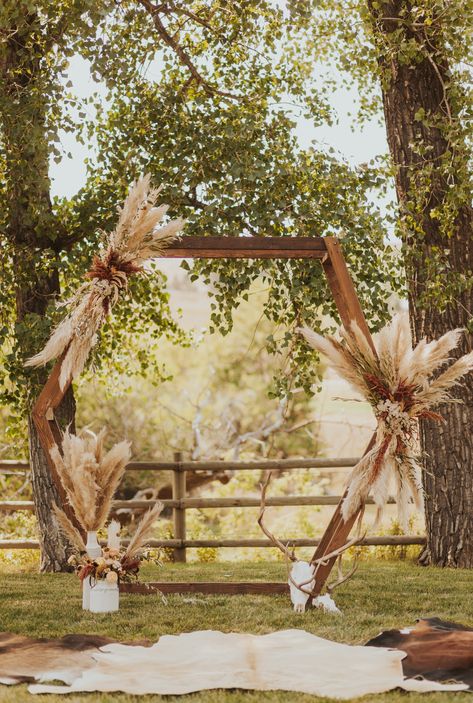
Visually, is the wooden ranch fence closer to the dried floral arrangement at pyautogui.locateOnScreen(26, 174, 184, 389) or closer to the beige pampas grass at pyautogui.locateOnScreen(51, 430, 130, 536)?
the beige pampas grass at pyautogui.locateOnScreen(51, 430, 130, 536)

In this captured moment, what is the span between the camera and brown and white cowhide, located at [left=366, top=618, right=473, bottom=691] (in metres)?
3.45

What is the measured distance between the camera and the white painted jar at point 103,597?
501 cm

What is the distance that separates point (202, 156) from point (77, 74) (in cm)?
121

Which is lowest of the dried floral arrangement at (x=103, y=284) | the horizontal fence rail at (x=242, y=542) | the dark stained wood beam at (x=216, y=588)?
the dark stained wood beam at (x=216, y=588)

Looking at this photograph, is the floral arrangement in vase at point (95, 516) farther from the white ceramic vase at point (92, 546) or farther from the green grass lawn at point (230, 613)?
the green grass lawn at point (230, 613)

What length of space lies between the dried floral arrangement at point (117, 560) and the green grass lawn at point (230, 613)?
0.68 ft

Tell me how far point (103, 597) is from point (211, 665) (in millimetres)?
1545

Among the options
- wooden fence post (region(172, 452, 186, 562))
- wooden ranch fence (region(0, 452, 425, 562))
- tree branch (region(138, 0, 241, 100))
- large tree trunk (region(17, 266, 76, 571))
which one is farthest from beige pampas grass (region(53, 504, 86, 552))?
tree branch (region(138, 0, 241, 100))

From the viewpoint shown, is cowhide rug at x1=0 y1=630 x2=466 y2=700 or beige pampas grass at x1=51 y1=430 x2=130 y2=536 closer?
cowhide rug at x1=0 y1=630 x2=466 y2=700

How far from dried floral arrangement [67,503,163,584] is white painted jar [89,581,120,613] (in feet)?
0.11

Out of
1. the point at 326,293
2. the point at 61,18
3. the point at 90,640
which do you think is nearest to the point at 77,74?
the point at 61,18

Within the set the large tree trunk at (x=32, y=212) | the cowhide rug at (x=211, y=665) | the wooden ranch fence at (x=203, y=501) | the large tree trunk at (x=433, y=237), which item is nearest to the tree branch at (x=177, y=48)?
the large tree trunk at (x=32, y=212)

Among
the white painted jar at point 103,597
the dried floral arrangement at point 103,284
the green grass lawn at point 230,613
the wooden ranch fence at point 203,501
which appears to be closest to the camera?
the green grass lawn at point 230,613

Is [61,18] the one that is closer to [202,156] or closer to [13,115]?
[13,115]
